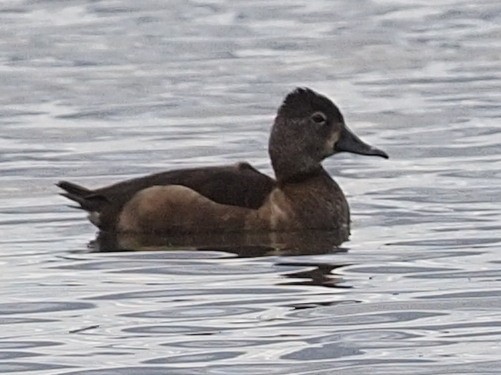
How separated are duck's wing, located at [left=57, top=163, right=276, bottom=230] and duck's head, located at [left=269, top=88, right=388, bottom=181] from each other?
385mm

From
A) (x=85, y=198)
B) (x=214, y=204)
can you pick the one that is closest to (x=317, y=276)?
(x=214, y=204)

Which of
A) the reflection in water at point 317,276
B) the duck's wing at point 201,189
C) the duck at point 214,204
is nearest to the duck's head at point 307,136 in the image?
the duck at point 214,204

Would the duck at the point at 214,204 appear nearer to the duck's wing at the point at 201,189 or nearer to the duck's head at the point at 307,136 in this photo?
the duck's wing at the point at 201,189

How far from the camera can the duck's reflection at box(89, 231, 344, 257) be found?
12047 millimetres

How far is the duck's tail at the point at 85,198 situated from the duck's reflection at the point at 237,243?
0.64 ft

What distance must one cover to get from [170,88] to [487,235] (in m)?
7.91

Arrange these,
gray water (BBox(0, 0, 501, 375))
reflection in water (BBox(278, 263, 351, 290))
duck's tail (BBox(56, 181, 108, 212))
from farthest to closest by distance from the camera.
Answer: duck's tail (BBox(56, 181, 108, 212)), reflection in water (BBox(278, 263, 351, 290)), gray water (BBox(0, 0, 501, 375))

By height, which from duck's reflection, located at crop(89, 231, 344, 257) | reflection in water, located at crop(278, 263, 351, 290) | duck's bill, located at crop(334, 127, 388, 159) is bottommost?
duck's reflection, located at crop(89, 231, 344, 257)

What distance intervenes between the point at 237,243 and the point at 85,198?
1101 millimetres

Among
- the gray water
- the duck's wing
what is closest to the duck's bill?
the gray water

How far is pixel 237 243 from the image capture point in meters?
12.4

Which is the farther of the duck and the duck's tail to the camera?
the duck's tail

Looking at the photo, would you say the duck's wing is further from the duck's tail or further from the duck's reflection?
the duck's reflection

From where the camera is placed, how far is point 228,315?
977cm
